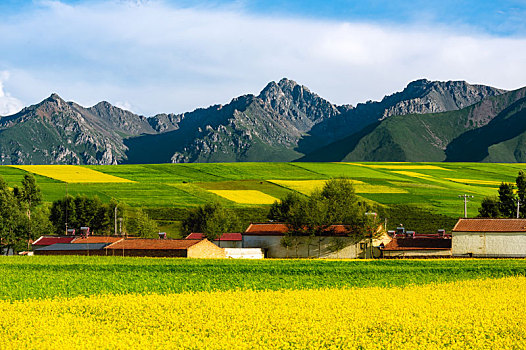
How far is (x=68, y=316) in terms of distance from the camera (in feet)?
106

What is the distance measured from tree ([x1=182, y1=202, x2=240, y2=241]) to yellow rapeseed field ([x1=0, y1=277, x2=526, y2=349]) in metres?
76.1

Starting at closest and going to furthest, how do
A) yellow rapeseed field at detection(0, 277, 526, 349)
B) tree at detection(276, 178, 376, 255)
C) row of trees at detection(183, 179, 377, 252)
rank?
1. yellow rapeseed field at detection(0, 277, 526, 349)
2. tree at detection(276, 178, 376, 255)
3. row of trees at detection(183, 179, 377, 252)

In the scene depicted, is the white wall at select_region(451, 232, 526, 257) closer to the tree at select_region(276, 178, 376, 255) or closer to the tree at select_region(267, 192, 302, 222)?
the tree at select_region(276, 178, 376, 255)

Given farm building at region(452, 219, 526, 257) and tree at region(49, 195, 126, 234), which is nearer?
farm building at region(452, 219, 526, 257)

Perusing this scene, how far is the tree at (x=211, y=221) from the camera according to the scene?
387 feet

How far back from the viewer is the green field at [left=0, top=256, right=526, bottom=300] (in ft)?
149

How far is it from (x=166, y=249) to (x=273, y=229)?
2175 cm

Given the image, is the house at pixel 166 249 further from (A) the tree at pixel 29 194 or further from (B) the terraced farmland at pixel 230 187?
(B) the terraced farmland at pixel 230 187

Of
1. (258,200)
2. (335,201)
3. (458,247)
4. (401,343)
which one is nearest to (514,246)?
(458,247)

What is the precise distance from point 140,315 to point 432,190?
145m

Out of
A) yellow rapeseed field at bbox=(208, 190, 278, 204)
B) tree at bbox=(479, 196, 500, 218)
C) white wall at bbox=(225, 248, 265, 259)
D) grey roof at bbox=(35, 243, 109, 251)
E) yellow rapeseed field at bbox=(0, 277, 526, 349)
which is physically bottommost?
white wall at bbox=(225, 248, 265, 259)

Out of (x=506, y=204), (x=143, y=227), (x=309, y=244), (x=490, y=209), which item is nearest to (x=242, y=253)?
(x=309, y=244)

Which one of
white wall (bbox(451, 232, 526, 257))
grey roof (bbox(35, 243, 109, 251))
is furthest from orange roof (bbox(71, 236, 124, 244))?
white wall (bbox(451, 232, 526, 257))

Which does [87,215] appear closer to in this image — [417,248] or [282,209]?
[282,209]
